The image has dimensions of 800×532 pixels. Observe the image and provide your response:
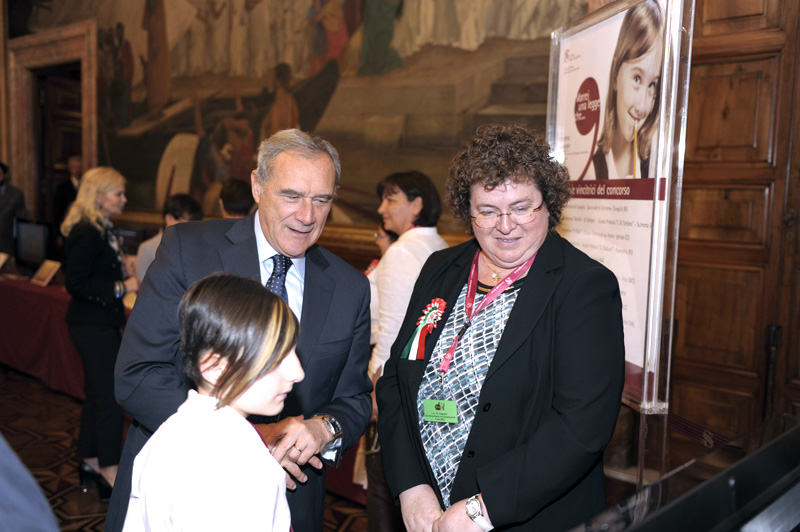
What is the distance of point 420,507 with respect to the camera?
1.85 metres

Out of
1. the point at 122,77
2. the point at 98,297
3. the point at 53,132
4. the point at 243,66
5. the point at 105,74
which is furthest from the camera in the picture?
the point at 53,132

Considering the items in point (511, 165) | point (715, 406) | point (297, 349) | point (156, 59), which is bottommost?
point (715, 406)

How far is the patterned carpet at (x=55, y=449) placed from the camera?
3.87 m

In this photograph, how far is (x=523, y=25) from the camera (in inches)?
209

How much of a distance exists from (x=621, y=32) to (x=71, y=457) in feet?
14.9

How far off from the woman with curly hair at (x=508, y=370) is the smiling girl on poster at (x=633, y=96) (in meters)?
0.53

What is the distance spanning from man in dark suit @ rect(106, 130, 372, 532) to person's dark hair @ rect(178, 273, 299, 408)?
18.9 inches

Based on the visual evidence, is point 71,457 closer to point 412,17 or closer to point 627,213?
point 627,213

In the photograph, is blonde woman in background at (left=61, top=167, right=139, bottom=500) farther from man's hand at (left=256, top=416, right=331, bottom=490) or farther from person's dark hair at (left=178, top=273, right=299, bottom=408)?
person's dark hair at (left=178, top=273, right=299, bottom=408)

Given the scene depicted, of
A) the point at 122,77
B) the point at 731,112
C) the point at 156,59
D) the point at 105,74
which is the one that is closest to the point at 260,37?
the point at 156,59

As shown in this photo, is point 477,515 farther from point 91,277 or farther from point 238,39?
point 238,39

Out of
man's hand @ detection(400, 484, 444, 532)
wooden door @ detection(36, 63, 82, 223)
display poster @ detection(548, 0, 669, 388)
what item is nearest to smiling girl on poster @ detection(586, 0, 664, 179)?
display poster @ detection(548, 0, 669, 388)

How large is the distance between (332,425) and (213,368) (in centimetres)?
65

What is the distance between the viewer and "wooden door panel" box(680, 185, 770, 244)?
4.16 metres
